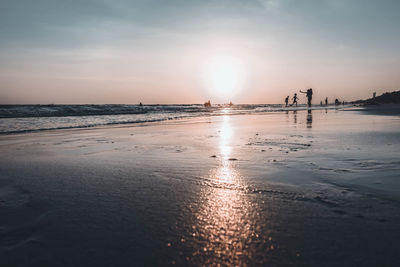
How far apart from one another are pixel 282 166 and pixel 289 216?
1.98m

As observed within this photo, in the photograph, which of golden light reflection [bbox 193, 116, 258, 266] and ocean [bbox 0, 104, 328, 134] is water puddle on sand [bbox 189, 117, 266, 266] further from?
ocean [bbox 0, 104, 328, 134]

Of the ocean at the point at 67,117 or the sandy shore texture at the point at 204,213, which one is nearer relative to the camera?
the sandy shore texture at the point at 204,213

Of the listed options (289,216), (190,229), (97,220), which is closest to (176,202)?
(190,229)

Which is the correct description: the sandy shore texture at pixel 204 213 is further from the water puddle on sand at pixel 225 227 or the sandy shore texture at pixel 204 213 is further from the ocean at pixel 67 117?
the ocean at pixel 67 117

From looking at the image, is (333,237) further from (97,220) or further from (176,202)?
(97,220)

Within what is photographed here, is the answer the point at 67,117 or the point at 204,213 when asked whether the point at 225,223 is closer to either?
the point at 204,213

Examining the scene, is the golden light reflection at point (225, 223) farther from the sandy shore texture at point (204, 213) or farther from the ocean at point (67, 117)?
the ocean at point (67, 117)

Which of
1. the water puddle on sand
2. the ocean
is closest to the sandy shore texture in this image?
the water puddle on sand

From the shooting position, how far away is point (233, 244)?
1771mm

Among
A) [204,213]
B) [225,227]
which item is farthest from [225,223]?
[204,213]

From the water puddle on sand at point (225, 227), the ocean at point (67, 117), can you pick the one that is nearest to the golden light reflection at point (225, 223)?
the water puddle on sand at point (225, 227)

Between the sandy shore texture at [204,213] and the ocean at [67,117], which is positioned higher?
the ocean at [67,117]

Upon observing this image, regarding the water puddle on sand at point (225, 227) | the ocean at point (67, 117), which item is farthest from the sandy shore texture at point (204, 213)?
the ocean at point (67, 117)

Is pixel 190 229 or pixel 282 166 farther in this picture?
pixel 282 166
